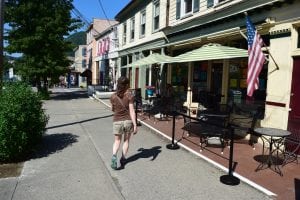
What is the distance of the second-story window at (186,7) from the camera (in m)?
13.2

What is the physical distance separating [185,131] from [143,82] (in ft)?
34.8

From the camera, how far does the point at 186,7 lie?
14.3 meters

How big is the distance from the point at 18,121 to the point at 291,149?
18.7 feet

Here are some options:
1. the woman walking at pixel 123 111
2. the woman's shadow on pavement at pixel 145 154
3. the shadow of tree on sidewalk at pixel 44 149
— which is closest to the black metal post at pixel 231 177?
the woman walking at pixel 123 111

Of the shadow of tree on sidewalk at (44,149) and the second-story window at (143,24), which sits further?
the second-story window at (143,24)

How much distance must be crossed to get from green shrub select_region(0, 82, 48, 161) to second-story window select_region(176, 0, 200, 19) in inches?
301

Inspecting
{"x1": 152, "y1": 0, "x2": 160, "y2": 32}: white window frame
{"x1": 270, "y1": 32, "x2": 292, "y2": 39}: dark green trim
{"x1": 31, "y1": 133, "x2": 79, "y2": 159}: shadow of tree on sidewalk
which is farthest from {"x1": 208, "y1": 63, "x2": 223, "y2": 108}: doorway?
{"x1": 152, "y1": 0, "x2": 160, "y2": 32}: white window frame

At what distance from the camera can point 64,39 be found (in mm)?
24234

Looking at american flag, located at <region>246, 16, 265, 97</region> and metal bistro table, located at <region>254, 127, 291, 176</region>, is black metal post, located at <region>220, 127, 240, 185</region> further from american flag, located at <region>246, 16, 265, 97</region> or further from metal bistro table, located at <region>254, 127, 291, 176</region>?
american flag, located at <region>246, 16, 265, 97</region>

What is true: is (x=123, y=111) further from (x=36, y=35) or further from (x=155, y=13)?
(x=36, y=35)

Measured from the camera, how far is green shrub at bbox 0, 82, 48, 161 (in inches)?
268

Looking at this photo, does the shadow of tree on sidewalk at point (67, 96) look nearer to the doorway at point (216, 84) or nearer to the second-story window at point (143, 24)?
the second-story window at point (143, 24)

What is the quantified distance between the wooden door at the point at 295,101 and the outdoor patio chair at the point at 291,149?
7.7 inches

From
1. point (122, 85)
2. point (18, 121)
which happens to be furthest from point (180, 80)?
point (18, 121)
